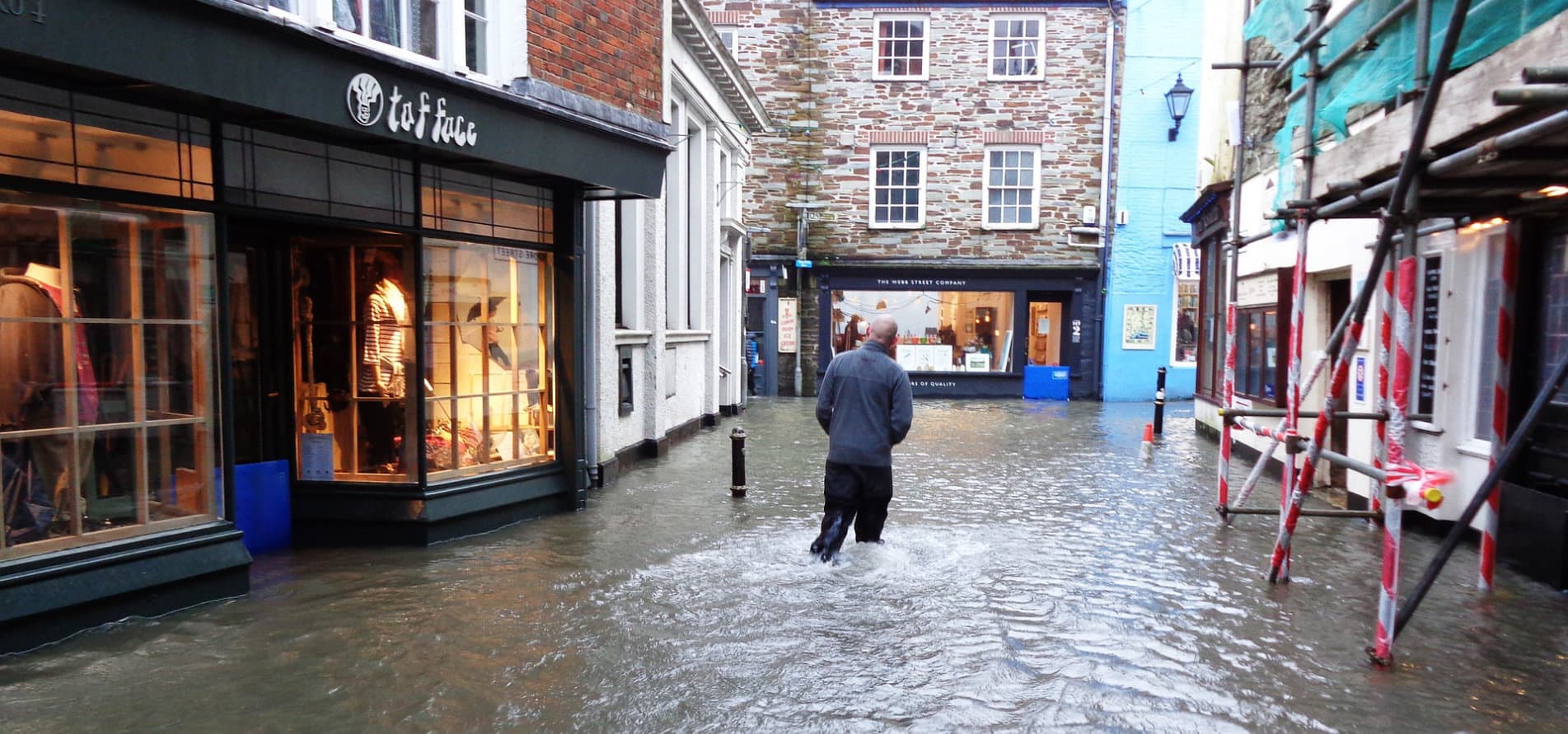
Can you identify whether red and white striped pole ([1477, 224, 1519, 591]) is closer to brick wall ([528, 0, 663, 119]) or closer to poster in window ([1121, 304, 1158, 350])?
brick wall ([528, 0, 663, 119])

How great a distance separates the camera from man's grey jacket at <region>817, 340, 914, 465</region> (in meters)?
6.52

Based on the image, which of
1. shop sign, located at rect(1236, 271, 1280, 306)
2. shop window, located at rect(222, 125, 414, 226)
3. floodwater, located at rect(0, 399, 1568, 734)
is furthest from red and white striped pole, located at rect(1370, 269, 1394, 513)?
shop window, located at rect(222, 125, 414, 226)

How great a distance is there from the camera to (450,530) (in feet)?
24.1

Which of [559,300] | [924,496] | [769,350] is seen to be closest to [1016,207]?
[769,350]

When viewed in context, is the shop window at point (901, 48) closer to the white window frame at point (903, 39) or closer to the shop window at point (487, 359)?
the white window frame at point (903, 39)

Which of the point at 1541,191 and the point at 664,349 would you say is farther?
the point at 664,349

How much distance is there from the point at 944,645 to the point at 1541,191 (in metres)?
4.39

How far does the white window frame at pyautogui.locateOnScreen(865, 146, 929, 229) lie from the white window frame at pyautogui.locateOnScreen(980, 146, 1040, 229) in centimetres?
140

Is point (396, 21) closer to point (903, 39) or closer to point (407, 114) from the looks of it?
point (407, 114)

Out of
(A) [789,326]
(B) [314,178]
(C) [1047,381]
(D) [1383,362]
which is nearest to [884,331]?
(D) [1383,362]

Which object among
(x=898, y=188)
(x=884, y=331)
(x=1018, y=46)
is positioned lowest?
(x=884, y=331)

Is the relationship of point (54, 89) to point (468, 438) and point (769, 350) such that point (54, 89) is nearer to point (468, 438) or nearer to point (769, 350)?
point (468, 438)

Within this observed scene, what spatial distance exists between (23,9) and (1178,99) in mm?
21151

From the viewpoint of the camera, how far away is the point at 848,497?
6.57m
